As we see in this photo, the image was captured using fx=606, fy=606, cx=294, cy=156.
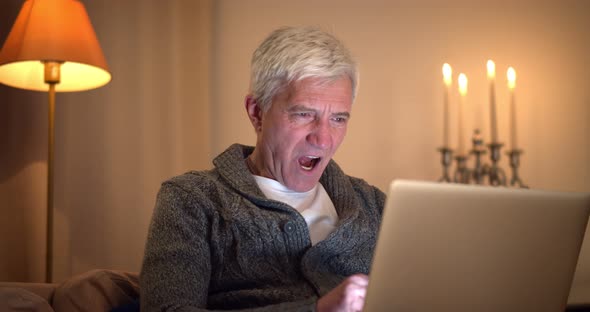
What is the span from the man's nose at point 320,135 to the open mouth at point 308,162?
0.04m

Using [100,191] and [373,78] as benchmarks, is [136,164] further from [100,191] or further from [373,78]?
[373,78]

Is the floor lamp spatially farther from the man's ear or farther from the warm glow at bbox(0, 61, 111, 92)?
the man's ear

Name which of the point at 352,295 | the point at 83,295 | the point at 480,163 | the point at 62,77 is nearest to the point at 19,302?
the point at 83,295

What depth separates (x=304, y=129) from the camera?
1343 mm

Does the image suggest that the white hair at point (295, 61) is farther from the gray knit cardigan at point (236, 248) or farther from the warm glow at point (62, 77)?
the warm glow at point (62, 77)

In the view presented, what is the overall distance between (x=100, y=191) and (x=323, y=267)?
4.66 feet

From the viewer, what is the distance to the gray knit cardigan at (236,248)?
111 centimetres

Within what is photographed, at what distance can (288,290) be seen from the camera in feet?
3.84

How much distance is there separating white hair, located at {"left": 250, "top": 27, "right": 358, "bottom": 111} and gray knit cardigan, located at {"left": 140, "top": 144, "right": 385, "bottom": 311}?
0.21m

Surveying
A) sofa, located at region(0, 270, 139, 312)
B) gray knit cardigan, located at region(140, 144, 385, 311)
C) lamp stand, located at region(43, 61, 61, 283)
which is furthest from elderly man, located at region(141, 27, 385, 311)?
lamp stand, located at region(43, 61, 61, 283)

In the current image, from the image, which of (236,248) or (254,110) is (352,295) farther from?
(254,110)

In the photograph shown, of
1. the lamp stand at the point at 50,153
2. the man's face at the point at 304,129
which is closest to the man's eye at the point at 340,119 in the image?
the man's face at the point at 304,129

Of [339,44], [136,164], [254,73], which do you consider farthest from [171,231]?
[136,164]

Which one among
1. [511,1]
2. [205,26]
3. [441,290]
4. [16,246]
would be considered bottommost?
[16,246]
